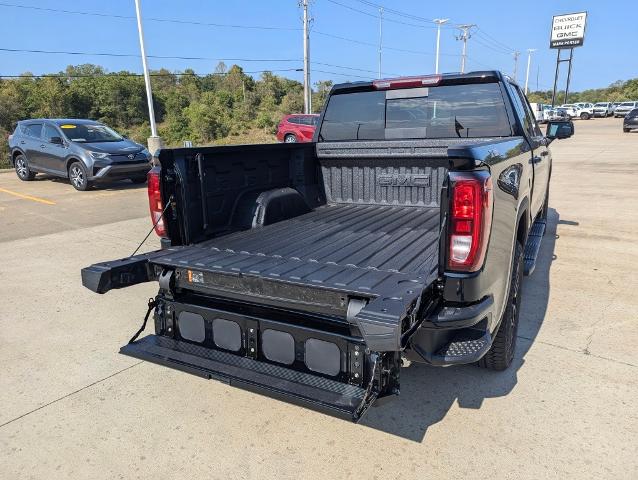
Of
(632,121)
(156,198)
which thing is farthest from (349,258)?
(632,121)

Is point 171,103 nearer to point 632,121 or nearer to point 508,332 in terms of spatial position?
point 632,121

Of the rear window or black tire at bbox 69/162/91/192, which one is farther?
black tire at bbox 69/162/91/192

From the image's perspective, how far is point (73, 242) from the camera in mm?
6922

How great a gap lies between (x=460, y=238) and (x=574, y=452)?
4.28 feet

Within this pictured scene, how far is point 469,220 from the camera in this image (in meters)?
2.22

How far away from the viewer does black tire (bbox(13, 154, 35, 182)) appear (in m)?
13.6

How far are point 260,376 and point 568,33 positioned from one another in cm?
7385

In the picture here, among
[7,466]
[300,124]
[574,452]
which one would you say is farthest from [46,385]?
[300,124]

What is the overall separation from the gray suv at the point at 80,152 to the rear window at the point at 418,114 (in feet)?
27.9

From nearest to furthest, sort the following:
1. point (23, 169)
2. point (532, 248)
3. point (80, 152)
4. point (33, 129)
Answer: point (532, 248), point (80, 152), point (33, 129), point (23, 169)

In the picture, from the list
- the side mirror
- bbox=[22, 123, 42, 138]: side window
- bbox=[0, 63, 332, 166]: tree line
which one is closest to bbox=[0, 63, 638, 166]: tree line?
bbox=[0, 63, 332, 166]: tree line

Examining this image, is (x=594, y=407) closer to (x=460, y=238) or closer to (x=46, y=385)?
(x=460, y=238)

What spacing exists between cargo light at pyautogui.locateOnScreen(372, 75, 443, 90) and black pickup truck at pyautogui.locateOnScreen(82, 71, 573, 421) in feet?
0.04

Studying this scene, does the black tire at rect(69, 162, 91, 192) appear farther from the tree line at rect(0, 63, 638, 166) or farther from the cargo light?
the tree line at rect(0, 63, 638, 166)
